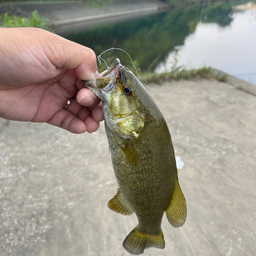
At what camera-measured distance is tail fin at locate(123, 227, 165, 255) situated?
5.58 feet

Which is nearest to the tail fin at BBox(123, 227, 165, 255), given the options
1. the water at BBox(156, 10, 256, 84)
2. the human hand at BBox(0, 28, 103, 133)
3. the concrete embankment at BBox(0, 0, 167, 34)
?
the human hand at BBox(0, 28, 103, 133)

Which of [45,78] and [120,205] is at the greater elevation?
[45,78]

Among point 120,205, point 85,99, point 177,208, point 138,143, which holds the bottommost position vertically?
point 120,205

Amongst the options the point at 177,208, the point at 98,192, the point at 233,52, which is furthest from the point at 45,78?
the point at 233,52

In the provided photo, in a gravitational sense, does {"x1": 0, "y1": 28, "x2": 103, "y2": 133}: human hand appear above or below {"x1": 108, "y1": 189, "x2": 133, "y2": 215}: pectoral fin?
above

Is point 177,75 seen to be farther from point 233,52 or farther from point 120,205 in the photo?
point 120,205

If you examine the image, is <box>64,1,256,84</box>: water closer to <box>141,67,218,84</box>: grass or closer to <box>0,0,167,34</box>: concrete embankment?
<box>141,67,218,84</box>: grass

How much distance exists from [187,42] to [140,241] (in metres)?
15.9

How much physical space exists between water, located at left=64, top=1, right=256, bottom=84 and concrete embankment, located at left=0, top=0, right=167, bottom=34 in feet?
6.44

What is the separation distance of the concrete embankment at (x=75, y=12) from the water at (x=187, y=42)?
196 centimetres

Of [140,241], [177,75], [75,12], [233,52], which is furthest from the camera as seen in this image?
[75,12]

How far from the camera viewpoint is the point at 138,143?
1.47 metres

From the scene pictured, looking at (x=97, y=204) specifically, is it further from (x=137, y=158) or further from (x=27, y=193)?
(x=137, y=158)

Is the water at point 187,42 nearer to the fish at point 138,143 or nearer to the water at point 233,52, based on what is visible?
the water at point 233,52
